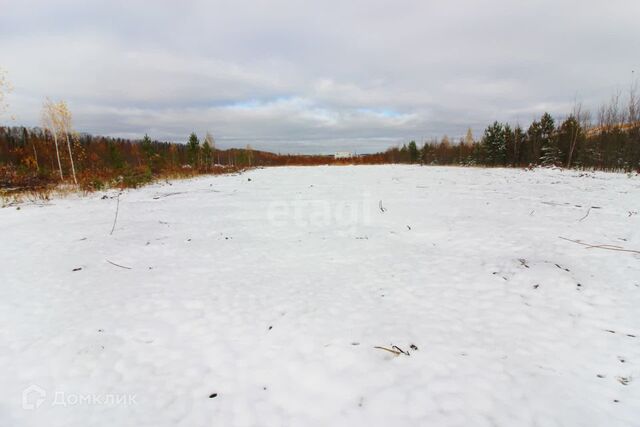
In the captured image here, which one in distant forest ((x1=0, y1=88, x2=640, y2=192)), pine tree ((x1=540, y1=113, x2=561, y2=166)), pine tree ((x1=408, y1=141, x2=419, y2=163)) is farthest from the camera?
pine tree ((x1=408, y1=141, x2=419, y2=163))

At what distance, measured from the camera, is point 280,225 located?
669 centimetres

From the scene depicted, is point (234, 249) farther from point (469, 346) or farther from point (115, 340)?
point (469, 346)

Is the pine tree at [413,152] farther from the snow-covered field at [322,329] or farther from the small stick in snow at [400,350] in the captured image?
the small stick in snow at [400,350]

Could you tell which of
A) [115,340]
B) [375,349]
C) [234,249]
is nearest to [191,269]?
[234,249]

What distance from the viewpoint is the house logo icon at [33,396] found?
1895 mm

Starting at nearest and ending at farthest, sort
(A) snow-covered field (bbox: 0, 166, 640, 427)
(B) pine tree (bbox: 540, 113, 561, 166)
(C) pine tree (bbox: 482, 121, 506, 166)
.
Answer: (A) snow-covered field (bbox: 0, 166, 640, 427) < (B) pine tree (bbox: 540, 113, 561, 166) < (C) pine tree (bbox: 482, 121, 506, 166)

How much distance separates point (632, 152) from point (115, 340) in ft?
112
